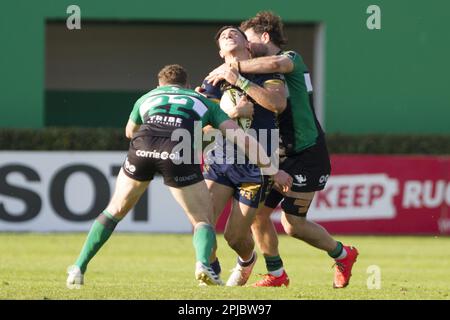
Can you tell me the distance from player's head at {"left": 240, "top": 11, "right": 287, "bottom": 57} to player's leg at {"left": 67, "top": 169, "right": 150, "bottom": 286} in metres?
1.65

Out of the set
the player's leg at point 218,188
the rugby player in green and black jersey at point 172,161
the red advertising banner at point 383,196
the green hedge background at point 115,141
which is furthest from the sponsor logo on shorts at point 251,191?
the green hedge background at point 115,141

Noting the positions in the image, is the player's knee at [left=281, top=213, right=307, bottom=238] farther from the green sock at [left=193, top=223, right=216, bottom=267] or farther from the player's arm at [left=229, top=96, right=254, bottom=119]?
the green sock at [left=193, top=223, right=216, bottom=267]

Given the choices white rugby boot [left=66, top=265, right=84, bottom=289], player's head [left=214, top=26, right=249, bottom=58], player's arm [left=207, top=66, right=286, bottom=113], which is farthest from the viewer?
player's head [left=214, top=26, right=249, bottom=58]

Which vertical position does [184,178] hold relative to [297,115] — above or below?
below

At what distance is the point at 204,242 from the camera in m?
8.94

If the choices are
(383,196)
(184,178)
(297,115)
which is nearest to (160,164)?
(184,178)

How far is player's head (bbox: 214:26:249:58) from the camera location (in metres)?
9.58

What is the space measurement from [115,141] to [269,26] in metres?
11.8

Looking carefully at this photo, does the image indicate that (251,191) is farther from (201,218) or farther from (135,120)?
(135,120)

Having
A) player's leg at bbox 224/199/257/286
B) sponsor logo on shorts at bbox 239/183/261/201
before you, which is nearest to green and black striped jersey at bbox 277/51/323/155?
sponsor logo on shorts at bbox 239/183/261/201

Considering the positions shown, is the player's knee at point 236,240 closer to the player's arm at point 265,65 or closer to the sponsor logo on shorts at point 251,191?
the sponsor logo on shorts at point 251,191

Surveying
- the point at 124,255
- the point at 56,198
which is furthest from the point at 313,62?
the point at 124,255

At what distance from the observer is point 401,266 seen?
46.1 feet

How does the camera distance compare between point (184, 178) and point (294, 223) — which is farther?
point (294, 223)
